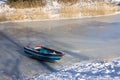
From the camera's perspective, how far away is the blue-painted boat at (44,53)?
18527mm

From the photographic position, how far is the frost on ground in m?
13.5

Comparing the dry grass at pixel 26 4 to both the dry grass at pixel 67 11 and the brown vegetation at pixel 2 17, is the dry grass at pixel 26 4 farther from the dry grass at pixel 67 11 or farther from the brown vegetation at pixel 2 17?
the brown vegetation at pixel 2 17

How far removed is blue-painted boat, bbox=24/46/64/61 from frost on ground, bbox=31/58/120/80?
8.64 ft

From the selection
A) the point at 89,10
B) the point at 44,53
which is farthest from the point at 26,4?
the point at 44,53

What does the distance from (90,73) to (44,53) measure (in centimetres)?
524

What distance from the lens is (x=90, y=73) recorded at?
46.9 ft

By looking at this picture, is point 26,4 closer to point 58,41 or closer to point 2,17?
point 2,17

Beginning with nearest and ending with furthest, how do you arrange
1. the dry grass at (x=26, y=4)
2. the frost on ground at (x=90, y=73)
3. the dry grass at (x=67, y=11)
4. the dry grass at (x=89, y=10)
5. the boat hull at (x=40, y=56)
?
the frost on ground at (x=90, y=73) < the boat hull at (x=40, y=56) < the dry grass at (x=67, y=11) < the dry grass at (x=26, y=4) < the dry grass at (x=89, y=10)

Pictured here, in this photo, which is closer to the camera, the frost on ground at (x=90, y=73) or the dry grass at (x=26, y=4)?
the frost on ground at (x=90, y=73)

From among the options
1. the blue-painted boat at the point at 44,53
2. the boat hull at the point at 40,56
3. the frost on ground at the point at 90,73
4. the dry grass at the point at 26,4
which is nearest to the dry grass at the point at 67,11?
the dry grass at the point at 26,4

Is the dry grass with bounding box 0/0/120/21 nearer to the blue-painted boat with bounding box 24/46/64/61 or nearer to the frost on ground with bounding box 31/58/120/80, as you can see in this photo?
the blue-painted boat with bounding box 24/46/64/61

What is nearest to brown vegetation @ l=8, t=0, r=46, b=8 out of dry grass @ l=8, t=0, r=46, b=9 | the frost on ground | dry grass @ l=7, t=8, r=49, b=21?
dry grass @ l=8, t=0, r=46, b=9

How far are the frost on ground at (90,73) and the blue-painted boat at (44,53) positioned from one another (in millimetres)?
2635

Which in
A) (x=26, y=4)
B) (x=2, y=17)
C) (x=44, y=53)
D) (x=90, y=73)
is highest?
(x=26, y=4)
